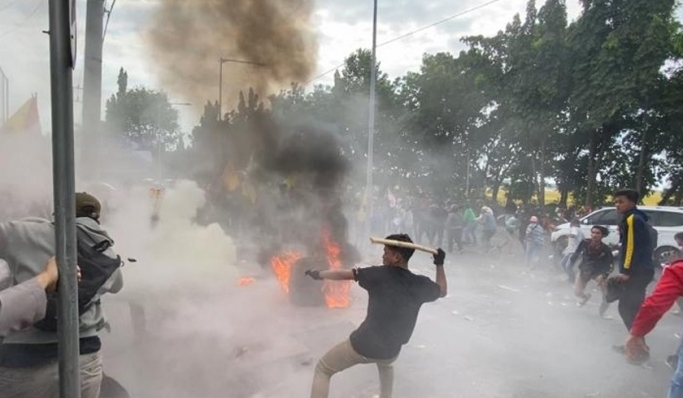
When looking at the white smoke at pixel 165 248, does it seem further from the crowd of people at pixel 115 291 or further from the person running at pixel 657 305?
the person running at pixel 657 305

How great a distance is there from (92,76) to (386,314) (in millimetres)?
6168

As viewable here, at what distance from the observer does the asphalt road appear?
4.27m

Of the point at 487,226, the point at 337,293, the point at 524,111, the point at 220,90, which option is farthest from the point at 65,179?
the point at 524,111

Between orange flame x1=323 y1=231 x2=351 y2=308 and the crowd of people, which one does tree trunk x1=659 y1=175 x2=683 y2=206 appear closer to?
the crowd of people

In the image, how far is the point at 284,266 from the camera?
24.5 feet

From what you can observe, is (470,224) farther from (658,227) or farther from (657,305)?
(657,305)

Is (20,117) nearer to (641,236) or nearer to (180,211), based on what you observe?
(180,211)

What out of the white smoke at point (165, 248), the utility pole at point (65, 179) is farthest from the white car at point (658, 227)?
the utility pole at point (65, 179)

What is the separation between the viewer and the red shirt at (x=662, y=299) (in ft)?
8.54

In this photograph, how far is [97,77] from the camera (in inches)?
279

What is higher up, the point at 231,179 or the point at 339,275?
the point at 231,179

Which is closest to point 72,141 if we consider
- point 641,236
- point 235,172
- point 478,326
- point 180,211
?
point 641,236

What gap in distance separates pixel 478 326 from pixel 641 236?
2204mm

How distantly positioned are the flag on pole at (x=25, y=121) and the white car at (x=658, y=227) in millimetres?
10767
